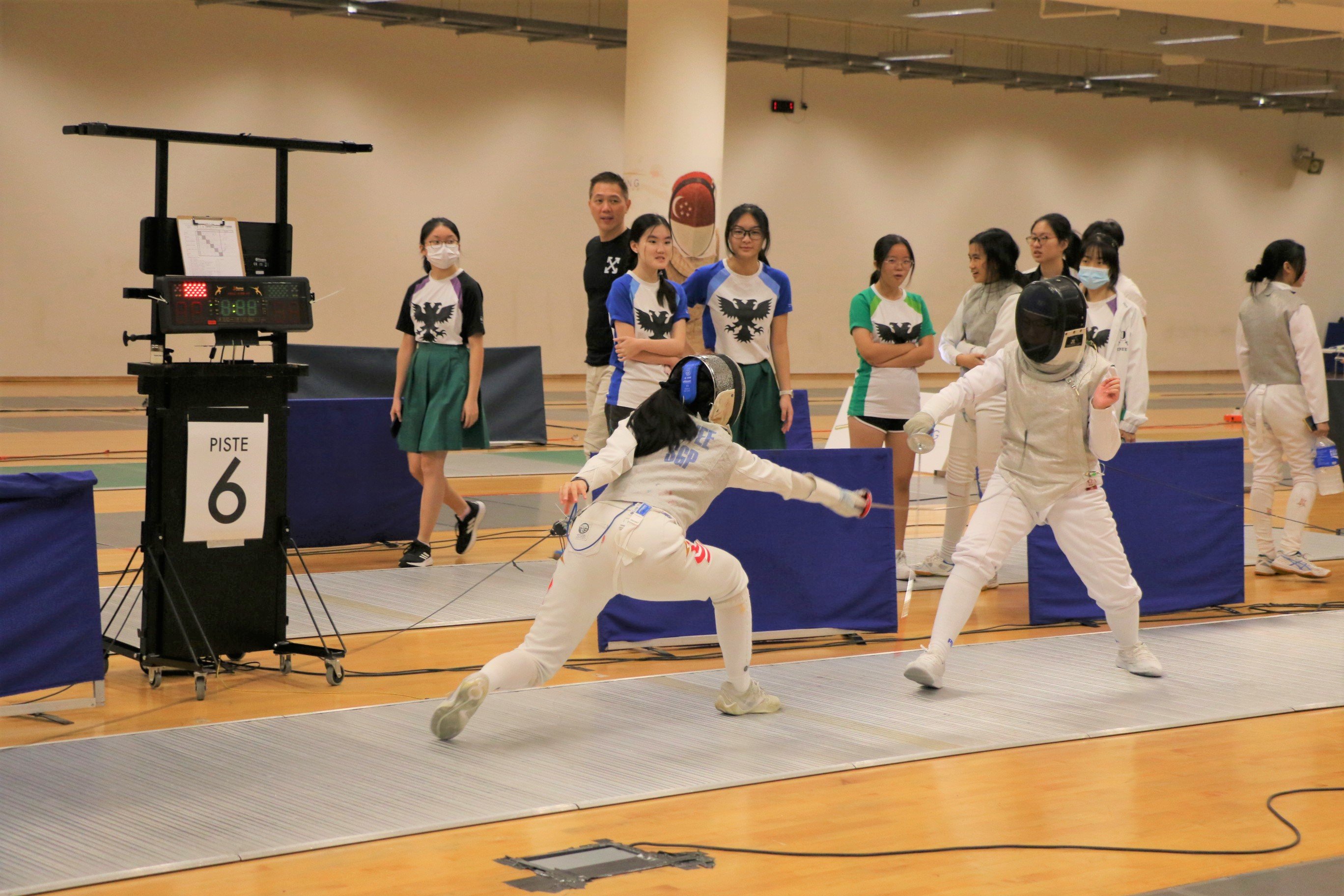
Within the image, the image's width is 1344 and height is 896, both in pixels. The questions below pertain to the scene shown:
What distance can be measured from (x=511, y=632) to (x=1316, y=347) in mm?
3698

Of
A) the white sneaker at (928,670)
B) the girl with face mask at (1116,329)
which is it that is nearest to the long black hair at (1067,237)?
the girl with face mask at (1116,329)

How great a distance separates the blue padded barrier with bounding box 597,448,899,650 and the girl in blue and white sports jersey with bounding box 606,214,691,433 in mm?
613

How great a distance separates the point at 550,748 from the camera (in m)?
3.83

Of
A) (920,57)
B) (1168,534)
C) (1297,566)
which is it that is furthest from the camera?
(920,57)

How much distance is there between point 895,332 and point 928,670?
6.98ft

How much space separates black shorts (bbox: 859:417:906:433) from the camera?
6172mm

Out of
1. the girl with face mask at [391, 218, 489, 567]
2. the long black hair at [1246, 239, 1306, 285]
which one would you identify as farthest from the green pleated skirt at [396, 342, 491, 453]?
the long black hair at [1246, 239, 1306, 285]

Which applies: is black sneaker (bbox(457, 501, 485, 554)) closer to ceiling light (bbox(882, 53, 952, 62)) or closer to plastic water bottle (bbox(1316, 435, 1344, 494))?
plastic water bottle (bbox(1316, 435, 1344, 494))

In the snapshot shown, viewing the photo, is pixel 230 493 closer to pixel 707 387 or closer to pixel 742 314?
pixel 707 387

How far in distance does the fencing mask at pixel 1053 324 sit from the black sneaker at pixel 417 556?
9.65 ft

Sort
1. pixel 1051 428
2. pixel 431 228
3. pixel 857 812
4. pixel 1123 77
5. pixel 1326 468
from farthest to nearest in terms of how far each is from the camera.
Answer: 1. pixel 1123 77
2. pixel 1326 468
3. pixel 431 228
4. pixel 1051 428
5. pixel 857 812

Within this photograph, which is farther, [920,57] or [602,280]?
[920,57]

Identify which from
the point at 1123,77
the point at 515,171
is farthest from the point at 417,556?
the point at 1123,77

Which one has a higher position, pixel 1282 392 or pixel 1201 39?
pixel 1201 39
